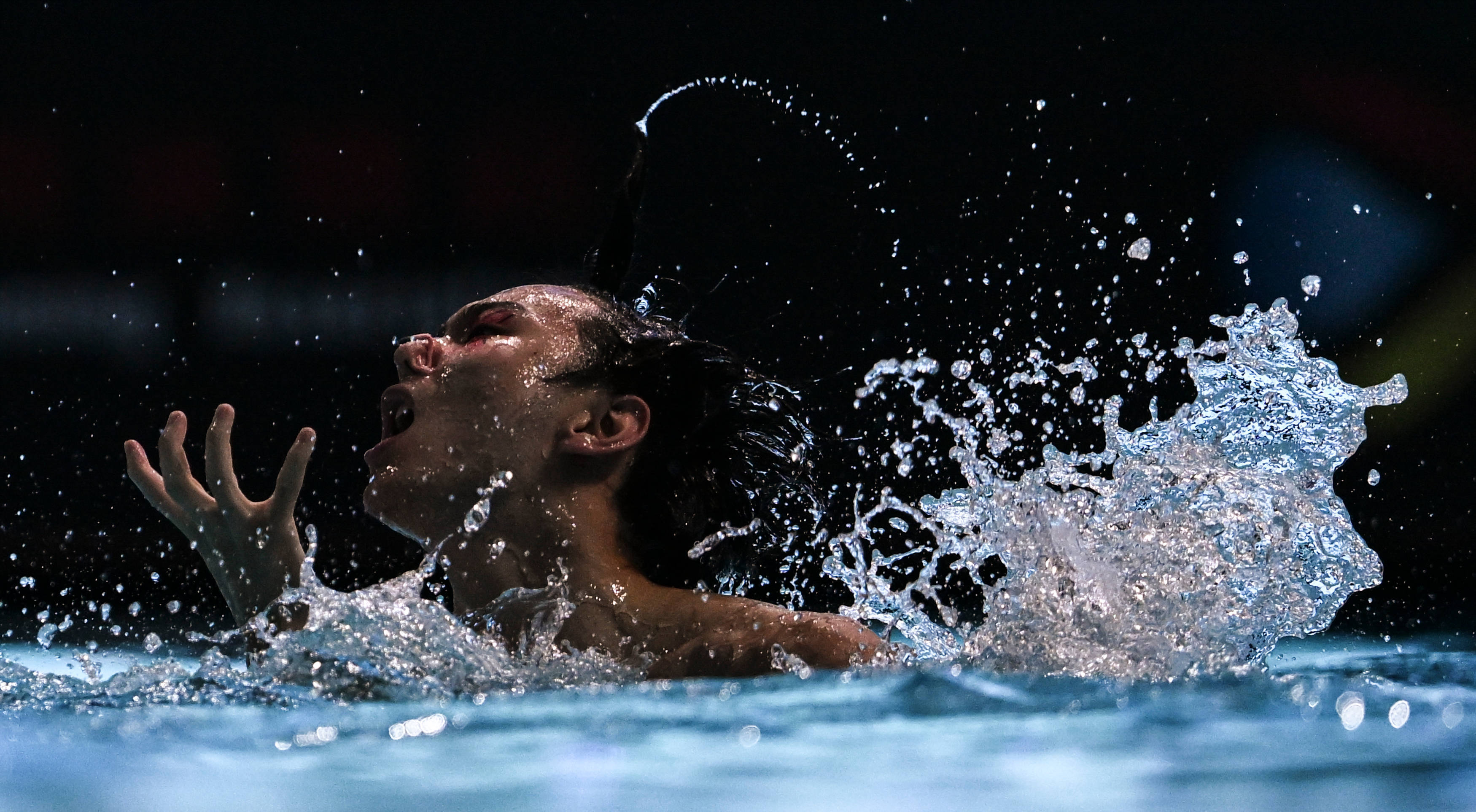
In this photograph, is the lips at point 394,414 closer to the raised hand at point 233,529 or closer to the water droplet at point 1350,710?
Answer: the raised hand at point 233,529

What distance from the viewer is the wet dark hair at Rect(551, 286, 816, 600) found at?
Answer: 2.03m

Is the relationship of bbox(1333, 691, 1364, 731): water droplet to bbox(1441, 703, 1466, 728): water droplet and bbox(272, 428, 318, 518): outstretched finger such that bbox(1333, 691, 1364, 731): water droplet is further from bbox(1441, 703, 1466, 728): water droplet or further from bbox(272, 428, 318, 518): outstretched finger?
bbox(272, 428, 318, 518): outstretched finger

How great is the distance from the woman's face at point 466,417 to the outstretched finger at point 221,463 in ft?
0.75

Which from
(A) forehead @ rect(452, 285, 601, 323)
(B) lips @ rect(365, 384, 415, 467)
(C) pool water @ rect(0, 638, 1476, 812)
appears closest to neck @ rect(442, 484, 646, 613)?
(B) lips @ rect(365, 384, 415, 467)

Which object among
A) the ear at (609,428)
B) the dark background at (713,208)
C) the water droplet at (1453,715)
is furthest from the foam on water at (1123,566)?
the dark background at (713,208)

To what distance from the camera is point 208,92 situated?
4.54 m

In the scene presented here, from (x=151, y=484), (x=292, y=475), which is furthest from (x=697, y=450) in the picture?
(x=151, y=484)

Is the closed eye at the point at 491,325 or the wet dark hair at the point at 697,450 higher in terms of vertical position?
the closed eye at the point at 491,325

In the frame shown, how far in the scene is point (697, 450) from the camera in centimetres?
213

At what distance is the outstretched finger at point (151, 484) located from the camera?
6.66 feet

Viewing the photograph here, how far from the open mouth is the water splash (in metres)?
0.63

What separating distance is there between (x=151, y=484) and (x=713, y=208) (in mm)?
2377

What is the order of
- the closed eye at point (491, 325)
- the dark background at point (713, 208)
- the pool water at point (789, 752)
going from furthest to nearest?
the dark background at point (713, 208) < the closed eye at point (491, 325) < the pool water at point (789, 752)

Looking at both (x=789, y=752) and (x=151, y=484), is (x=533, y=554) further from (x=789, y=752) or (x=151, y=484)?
(x=789, y=752)
